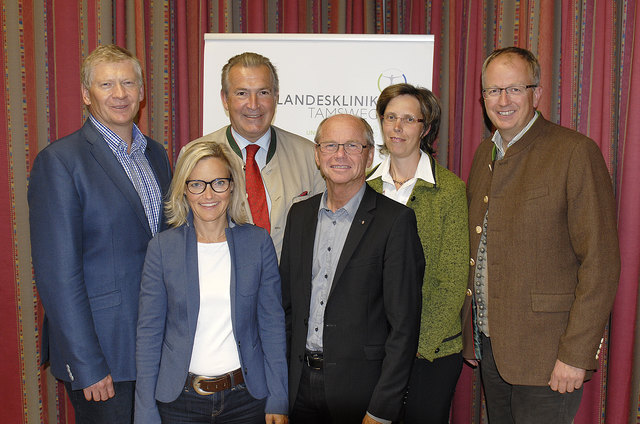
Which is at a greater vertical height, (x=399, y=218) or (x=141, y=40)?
(x=141, y=40)

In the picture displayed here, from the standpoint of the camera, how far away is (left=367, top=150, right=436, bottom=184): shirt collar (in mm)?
2145

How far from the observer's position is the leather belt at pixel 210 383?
1.78 metres

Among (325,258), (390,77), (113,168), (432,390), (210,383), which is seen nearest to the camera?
(210,383)

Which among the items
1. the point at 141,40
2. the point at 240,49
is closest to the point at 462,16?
the point at 240,49

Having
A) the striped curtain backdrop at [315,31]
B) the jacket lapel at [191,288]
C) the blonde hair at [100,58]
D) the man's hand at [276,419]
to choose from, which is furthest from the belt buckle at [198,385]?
the striped curtain backdrop at [315,31]

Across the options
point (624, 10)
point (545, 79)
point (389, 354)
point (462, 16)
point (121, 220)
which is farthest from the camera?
point (462, 16)

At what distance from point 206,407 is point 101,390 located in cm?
45

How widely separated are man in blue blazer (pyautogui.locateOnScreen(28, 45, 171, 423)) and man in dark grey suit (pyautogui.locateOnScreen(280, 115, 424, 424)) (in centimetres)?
66

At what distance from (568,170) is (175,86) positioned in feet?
8.27

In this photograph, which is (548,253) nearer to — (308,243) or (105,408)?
(308,243)

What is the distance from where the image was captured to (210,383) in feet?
5.85

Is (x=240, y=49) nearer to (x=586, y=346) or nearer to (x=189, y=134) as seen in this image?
(x=189, y=134)


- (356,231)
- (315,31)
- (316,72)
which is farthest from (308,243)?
(315,31)

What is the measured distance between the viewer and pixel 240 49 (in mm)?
3053
